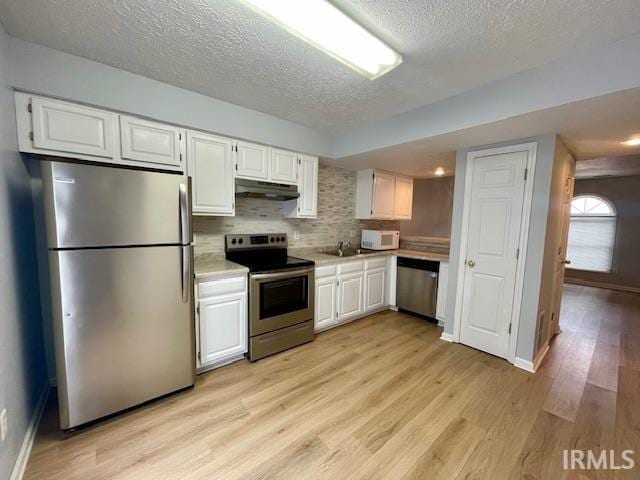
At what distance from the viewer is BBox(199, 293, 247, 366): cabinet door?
7.08 feet

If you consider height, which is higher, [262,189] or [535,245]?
[262,189]

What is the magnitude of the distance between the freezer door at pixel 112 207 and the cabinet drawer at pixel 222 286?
1.52 ft

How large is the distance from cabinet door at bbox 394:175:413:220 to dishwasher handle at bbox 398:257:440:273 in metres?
0.86

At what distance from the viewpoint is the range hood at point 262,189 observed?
2512 millimetres

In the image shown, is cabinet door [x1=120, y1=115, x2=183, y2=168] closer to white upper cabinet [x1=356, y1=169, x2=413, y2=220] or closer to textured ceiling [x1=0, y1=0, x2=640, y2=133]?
textured ceiling [x1=0, y1=0, x2=640, y2=133]

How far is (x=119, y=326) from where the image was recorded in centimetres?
164

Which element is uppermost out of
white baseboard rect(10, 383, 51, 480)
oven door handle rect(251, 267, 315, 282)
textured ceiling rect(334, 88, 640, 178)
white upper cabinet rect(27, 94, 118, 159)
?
textured ceiling rect(334, 88, 640, 178)

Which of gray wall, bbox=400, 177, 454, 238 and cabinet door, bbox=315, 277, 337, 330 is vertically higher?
gray wall, bbox=400, 177, 454, 238

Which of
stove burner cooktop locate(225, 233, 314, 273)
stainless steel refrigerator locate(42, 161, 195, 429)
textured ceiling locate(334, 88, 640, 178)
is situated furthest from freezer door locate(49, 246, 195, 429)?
textured ceiling locate(334, 88, 640, 178)

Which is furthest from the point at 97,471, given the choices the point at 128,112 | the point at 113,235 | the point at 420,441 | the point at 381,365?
the point at 128,112

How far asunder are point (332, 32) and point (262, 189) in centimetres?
151

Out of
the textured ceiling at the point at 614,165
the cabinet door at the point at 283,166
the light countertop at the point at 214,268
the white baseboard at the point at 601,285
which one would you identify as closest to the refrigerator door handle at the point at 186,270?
the light countertop at the point at 214,268

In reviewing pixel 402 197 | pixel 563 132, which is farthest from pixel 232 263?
pixel 563 132

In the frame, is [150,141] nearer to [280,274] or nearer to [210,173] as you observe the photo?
[210,173]
